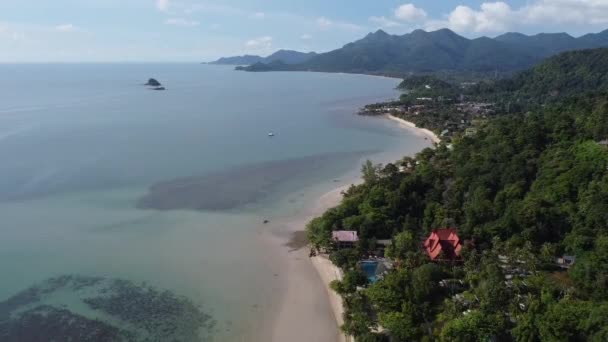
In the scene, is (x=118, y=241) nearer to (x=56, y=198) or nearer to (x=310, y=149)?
(x=56, y=198)

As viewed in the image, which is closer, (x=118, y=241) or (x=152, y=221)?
(x=118, y=241)

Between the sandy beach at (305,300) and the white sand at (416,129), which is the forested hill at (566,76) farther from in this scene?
the sandy beach at (305,300)

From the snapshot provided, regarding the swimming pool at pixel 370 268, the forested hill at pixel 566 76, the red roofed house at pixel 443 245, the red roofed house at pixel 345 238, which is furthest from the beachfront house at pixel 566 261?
the forested hill at pixel 566 76

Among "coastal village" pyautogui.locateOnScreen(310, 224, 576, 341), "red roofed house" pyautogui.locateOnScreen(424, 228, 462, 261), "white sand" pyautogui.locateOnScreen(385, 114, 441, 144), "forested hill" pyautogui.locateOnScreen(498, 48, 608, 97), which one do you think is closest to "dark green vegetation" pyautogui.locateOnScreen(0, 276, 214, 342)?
"coastal village" pyautogui.locateOnScreen(310, 224, 576, 341)

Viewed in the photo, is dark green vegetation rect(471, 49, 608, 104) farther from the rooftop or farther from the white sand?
the rooftop

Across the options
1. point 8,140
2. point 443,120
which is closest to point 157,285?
point 8,140

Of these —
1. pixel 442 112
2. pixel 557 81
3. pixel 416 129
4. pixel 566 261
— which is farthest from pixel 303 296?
pixel 557 81
